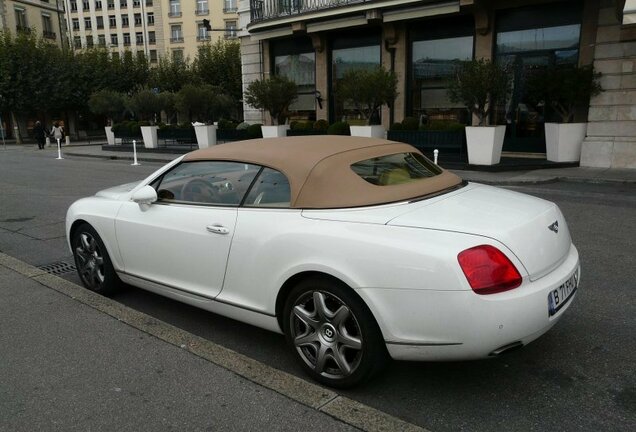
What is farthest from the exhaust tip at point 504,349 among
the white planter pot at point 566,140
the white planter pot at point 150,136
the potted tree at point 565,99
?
the white planter pot at point 150,136

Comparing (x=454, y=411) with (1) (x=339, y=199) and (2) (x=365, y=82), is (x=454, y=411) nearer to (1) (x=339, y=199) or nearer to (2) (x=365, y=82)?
(1) (x=339, y=199)

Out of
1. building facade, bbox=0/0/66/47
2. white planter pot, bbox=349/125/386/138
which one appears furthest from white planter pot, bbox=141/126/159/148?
building facade, bbox=0/0/66/47

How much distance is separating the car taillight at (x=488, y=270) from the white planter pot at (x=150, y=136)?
23.2 meters

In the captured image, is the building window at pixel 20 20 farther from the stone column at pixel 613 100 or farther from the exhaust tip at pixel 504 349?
the exhaust tip at pixel 504 349

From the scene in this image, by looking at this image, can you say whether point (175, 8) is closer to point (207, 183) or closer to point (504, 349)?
point (207, 183)

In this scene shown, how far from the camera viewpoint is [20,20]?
53.2 meters

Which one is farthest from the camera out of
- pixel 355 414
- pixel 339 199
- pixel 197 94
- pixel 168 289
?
pixel 197 94

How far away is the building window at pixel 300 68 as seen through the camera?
21703mm

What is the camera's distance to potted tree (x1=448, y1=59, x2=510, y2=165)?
13.3m

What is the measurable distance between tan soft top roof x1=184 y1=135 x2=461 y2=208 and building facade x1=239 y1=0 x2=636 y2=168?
10251mm

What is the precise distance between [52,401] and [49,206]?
7.86m

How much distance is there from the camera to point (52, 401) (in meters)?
2.96

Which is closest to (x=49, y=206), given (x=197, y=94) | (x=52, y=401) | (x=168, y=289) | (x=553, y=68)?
(x=168, y=289)

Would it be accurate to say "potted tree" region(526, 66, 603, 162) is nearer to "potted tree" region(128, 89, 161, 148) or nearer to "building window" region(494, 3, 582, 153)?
"building window" region(494, 3, 582, 153)
